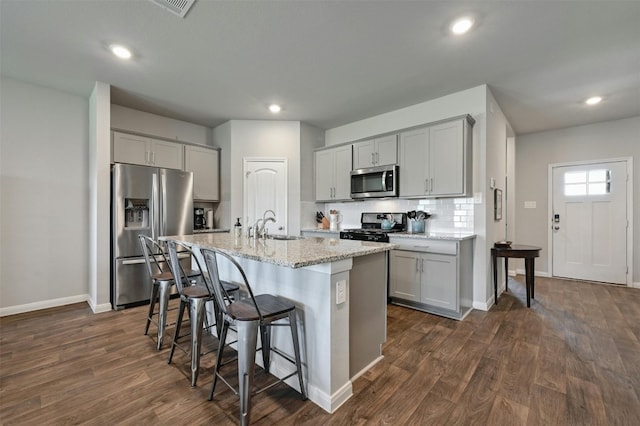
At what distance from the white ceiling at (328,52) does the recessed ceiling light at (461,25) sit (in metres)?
0.07

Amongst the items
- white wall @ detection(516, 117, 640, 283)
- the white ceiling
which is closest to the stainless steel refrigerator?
the white ceiling

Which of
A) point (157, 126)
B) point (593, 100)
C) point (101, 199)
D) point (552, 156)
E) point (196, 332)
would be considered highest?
point (593, 100)

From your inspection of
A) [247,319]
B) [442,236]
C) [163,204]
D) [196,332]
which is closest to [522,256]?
[442,236]

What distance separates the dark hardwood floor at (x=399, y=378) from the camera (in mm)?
1651

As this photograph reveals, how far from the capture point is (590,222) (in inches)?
185

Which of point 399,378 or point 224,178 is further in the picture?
point 224,178

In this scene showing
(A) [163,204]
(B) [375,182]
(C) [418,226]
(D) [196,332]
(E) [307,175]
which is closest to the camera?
(D) [196,332]

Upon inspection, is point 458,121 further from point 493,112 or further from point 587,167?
point 587,167

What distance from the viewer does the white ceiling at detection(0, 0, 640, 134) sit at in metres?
2.16

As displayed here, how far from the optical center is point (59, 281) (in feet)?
11.7

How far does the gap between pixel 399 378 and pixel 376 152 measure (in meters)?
2.99

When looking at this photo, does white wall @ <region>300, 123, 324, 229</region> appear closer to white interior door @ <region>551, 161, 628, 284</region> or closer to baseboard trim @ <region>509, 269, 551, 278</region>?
baseboard trim @ <region>509, 269, 551, 278</region>

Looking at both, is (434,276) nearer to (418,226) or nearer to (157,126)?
(418,226)

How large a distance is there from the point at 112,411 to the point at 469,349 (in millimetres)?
2638
